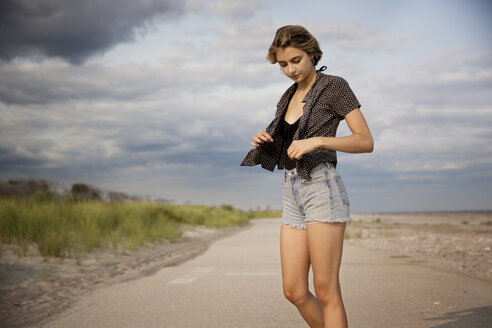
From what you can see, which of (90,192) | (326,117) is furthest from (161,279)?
(90,192)

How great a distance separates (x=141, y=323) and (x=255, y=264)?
485 centimetres

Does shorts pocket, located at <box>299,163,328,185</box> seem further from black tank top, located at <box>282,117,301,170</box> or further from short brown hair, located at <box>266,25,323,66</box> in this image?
short brown hair, located at <box>266,25,323,66</box>

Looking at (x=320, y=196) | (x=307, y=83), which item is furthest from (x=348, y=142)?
(x=307, y=83)

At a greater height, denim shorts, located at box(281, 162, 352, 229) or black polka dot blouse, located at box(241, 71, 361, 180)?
black polka dot blouse, located at box(241, 71, 361, 180)

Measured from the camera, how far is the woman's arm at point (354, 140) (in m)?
2.62

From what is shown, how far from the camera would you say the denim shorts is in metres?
2.72

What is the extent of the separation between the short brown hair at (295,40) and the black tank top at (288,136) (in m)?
0.45

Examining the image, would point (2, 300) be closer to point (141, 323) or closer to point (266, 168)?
point (141, 323)

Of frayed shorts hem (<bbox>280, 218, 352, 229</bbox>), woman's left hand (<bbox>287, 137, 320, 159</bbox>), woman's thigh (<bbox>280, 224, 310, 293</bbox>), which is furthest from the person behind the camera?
woman's thigh (<bbox>280, 224, 310, 293</bbox>)

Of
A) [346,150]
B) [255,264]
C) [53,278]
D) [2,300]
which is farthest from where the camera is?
[255,264]

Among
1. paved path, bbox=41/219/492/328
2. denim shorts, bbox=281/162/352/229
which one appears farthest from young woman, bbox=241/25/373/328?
paved path, bbox=41/219/492/328

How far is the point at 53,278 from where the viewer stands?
699cm

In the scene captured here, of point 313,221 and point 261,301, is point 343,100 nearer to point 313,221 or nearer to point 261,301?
point 313,221

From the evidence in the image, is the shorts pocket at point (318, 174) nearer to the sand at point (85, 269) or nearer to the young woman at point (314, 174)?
the young woman at point (314, 174)
